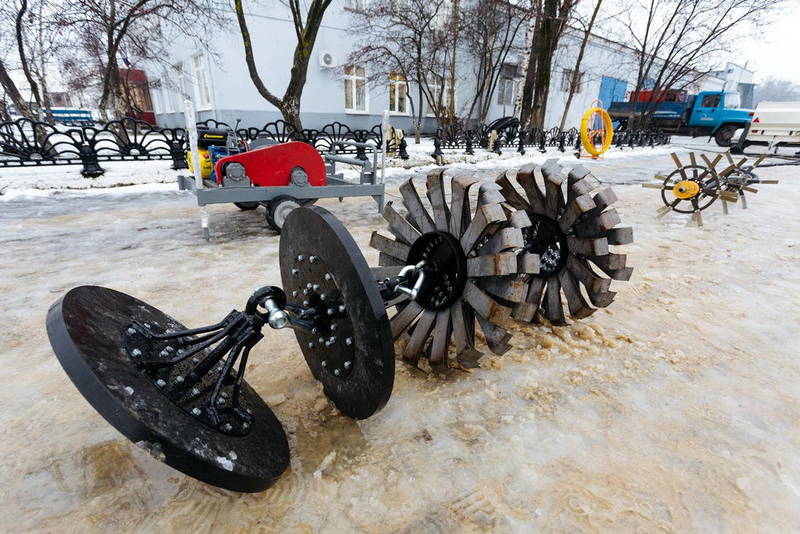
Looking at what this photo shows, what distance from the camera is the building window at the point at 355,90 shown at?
1812 centimetres

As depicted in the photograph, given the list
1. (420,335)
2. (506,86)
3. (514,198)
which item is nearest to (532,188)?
(514,198)

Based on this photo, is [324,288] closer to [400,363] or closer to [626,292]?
[400,363]

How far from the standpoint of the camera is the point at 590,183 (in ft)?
9.00

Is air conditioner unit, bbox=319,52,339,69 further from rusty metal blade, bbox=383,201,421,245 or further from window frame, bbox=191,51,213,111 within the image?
rusty metal blade, bbox=383,201,421,245

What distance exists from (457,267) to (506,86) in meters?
24.8

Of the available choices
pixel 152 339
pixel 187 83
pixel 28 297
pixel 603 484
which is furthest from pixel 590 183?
pixel 187 83

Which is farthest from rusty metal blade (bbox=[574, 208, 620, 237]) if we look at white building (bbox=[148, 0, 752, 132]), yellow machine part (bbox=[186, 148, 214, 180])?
white building (bbox=[148, 0, 752, 132])

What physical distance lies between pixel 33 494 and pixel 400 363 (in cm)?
185

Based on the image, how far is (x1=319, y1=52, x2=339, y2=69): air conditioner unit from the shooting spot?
16875mm

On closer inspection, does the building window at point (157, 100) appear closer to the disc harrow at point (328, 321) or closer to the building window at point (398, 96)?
the building window at point (398, 96)

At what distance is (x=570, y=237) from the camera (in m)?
2.94

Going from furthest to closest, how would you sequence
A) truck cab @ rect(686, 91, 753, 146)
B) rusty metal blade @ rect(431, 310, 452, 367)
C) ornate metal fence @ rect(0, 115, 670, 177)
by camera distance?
truck cab @ rect(686, 91, 753, 146) → ornate metal fence @ rect(0, 115, 670, 177) → rusty metal blade @ rect(431, 310, 452, 367)

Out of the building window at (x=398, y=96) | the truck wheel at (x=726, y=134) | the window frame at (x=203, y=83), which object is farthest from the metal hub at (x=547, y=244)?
the truck wheel at (x=726, y=134)

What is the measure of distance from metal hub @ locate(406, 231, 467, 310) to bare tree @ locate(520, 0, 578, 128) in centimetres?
1729
